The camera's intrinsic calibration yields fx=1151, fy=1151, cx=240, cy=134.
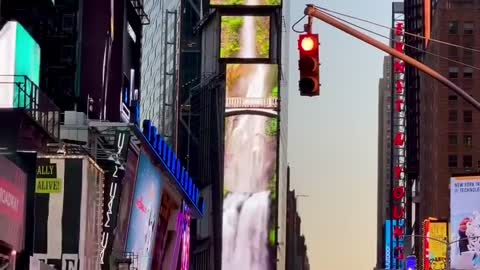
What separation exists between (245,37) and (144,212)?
360 ft

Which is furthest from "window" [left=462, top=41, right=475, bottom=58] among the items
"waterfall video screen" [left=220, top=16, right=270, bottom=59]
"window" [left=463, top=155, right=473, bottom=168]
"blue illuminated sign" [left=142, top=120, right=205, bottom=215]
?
"blue illuminated sign" [left=142, top=120, right=205, bottom=215]

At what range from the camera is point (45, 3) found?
7069cm

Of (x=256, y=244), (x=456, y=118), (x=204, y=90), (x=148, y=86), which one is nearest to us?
(x=148, y=86)

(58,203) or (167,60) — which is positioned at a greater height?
(167,60)

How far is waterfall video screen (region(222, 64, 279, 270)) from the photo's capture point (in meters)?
164

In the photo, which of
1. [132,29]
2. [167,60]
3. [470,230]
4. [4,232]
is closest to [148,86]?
[167,60]

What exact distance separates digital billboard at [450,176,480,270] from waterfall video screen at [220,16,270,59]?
240ft

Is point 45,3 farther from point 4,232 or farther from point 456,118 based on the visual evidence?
point 456,118

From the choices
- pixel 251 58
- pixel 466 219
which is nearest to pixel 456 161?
pixel 251 58

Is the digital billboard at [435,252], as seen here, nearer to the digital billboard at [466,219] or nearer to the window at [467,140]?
the digital billboard at [466,219]

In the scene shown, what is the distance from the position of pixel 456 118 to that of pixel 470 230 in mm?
54064

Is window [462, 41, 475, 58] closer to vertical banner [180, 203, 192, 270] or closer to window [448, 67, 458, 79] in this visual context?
window [448, 67, 458, 79]

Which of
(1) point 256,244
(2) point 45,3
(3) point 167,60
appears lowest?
(1) point 256,244

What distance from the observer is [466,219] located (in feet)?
321
